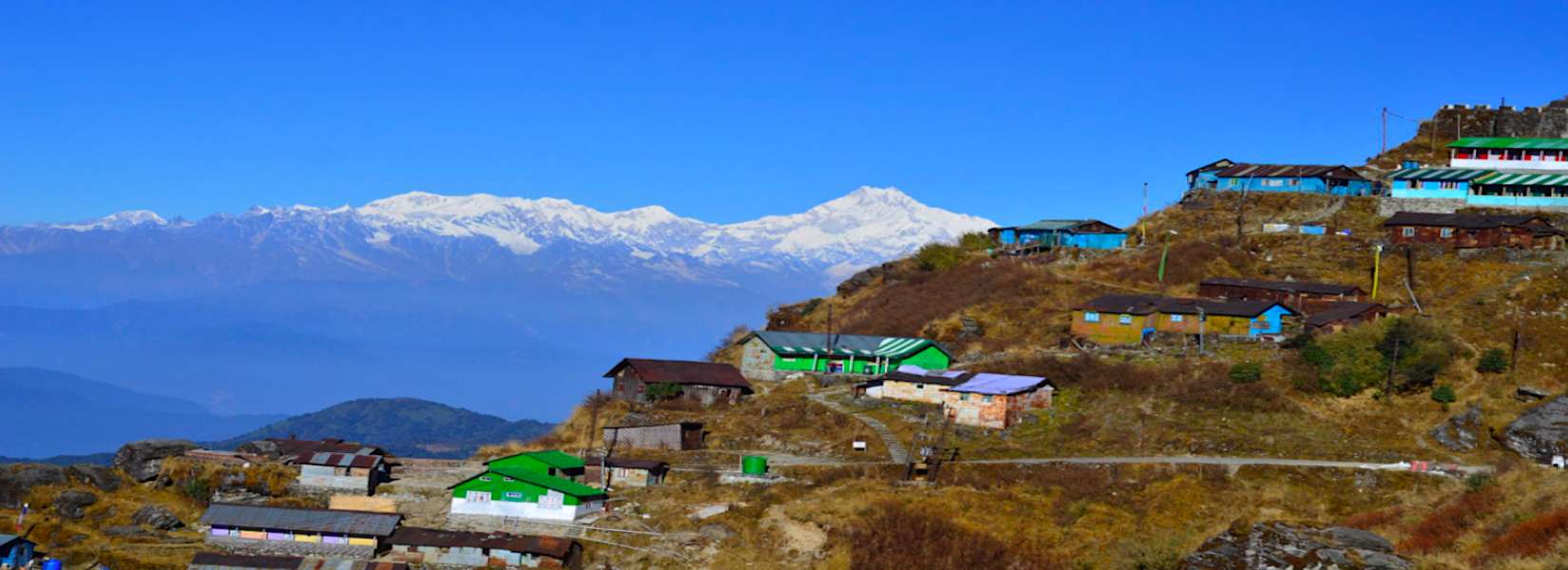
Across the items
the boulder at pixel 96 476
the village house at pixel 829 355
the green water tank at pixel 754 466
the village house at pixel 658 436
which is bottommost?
the boulder at pixel 96 476

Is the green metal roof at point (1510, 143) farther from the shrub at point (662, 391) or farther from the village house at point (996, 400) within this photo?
the shrub at point (662, 391)

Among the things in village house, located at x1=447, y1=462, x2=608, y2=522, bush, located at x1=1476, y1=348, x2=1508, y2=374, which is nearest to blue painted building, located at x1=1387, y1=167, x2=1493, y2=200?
bush, located at x1=1476, y1=348, x2=1508, y2=374

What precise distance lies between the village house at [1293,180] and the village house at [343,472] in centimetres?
7146

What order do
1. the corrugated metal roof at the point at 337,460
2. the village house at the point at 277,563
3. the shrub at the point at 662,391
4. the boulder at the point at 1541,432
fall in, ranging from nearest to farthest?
1. the village house at the point at 277,563
2. the boulder at the point at 1541,432
3. the corrugated metal roof at the point at 337,460
4. the shrub at the point at 662,391

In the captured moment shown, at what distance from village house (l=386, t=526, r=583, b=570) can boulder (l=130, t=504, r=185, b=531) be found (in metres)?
11.7

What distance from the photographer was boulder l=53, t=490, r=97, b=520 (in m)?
66.9

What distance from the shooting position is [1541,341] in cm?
7425

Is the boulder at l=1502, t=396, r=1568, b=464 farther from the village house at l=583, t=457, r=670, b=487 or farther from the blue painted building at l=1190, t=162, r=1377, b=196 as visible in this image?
the blue painted building at l=1190, t=162, r=1377, b=196

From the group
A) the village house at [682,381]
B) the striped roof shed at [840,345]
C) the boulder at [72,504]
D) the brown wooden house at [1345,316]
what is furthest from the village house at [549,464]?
the brown wooden house at [1345,316]

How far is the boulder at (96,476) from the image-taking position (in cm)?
7062

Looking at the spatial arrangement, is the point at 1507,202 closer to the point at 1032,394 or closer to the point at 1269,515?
the point at 1032,394

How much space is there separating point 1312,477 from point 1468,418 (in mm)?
10534

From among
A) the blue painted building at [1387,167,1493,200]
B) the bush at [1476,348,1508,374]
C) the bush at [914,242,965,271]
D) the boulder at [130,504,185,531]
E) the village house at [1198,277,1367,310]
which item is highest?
the blue painted building at [1387,167,1493,200]

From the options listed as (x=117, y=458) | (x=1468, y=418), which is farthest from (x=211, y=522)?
(x=1468, y=418)
